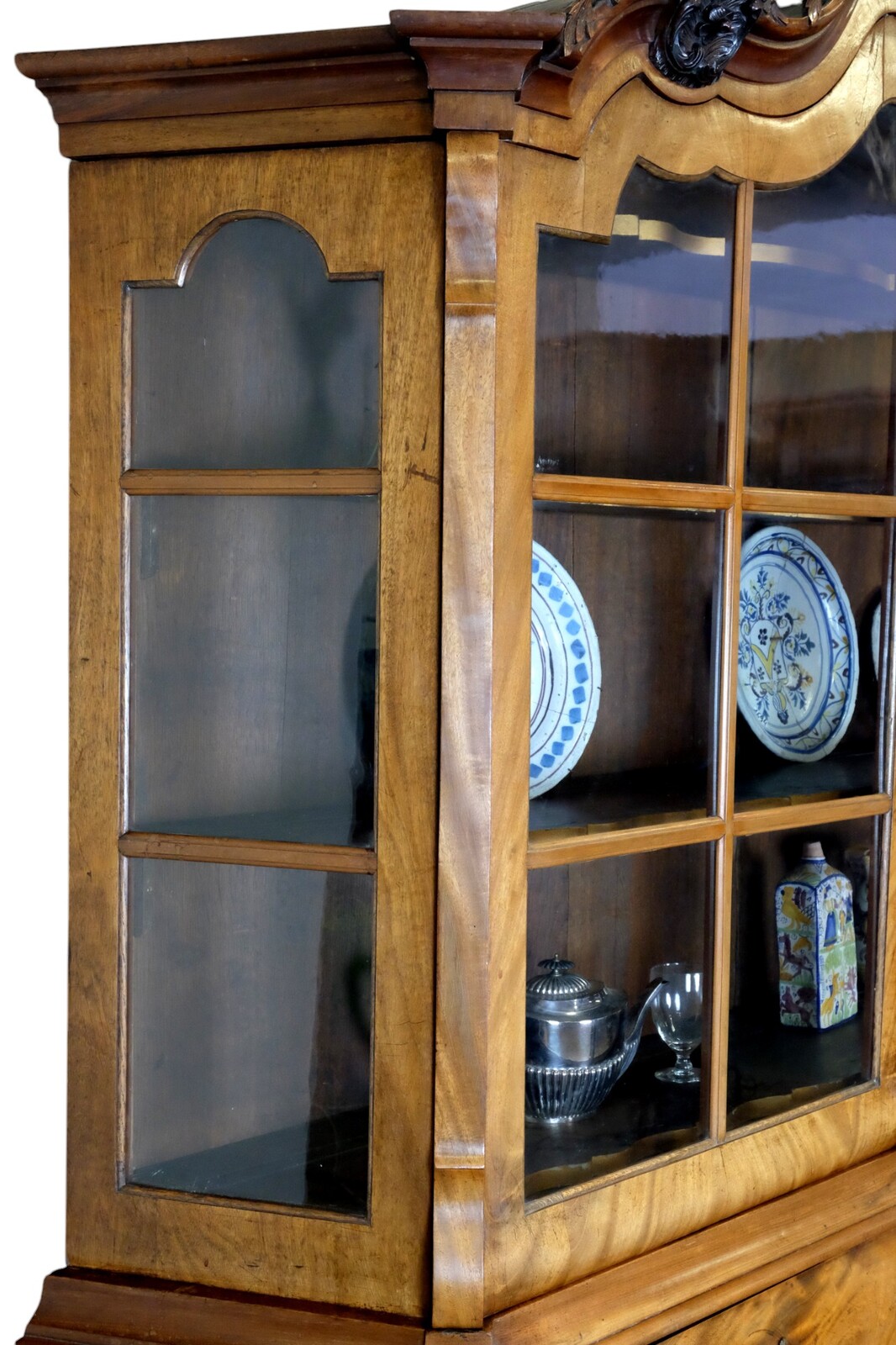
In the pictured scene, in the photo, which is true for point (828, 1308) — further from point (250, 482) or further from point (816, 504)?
point (250, 482)

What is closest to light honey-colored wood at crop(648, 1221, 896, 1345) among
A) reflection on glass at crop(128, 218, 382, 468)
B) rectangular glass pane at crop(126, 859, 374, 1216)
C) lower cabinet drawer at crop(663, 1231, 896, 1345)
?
lower cabinet drawer at crop(663, 1231, 896, 1345)

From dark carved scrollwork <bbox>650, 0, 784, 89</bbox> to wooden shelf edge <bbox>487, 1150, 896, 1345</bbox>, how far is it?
88 centimetres

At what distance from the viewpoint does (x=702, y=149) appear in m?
1.17

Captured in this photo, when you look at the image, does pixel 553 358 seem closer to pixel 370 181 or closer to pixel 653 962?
pixel 370 181

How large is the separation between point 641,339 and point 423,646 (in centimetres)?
32

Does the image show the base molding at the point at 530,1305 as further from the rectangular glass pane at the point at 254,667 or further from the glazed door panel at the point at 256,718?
the rectangular glass pane at the point at 254,667

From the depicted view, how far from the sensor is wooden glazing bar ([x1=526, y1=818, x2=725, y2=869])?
1.10 m

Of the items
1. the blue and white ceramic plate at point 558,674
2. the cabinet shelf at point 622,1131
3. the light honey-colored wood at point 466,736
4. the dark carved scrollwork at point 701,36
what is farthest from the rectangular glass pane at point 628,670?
the dark carved scrollwork at point 701,36

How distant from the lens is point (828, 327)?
1321 millimetres

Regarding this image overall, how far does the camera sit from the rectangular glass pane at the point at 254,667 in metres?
1.10

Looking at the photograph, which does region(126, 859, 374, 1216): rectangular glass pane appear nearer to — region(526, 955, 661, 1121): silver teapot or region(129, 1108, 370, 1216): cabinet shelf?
region(129, 1108, 370, 1216): cabinet shelf

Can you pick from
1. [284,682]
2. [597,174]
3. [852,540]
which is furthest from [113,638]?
[852,540]

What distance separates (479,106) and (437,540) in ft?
0.94

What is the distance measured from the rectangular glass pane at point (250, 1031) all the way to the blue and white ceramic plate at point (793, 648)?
0.42m
